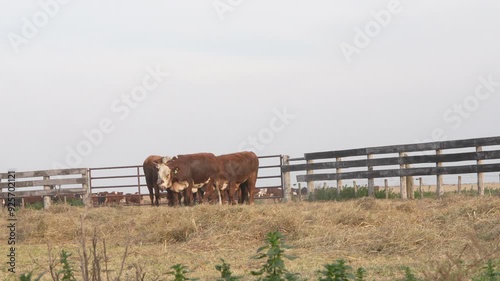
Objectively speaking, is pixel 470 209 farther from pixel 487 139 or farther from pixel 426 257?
pixel 487 139

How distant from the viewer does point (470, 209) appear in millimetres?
13047

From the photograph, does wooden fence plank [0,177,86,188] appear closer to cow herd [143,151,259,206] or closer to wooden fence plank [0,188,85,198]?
wooden fence plank [0,188,85,198]

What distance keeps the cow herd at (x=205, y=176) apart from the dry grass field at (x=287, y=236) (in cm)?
532

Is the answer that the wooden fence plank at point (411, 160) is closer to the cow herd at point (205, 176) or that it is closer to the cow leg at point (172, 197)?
the cow herd at point (205, 176)

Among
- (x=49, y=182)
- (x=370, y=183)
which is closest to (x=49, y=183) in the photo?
(x=49, y=182)

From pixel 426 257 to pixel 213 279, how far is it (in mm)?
3015

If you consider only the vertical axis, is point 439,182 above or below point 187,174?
below

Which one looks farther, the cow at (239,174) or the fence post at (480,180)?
the cow at (239,174)

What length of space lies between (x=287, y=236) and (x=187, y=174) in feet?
31.3

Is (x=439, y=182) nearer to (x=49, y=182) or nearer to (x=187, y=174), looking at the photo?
(x=187, y=174)

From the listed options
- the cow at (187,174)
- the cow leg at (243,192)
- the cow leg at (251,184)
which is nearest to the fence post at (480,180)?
the cow leg at (251,184)

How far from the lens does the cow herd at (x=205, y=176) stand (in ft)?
70.0

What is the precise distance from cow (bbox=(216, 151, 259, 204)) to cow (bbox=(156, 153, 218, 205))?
323mm

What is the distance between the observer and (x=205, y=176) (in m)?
21.5
